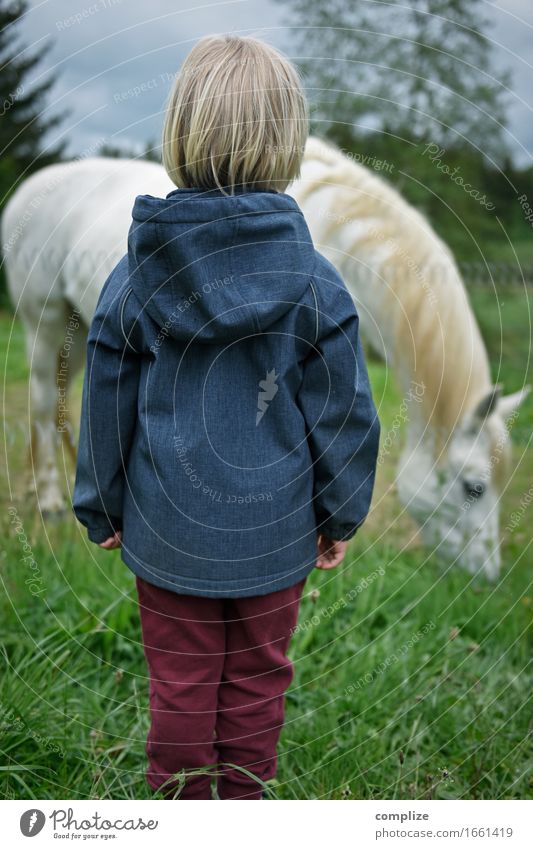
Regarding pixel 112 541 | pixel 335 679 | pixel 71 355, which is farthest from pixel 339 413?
pixel 71 355

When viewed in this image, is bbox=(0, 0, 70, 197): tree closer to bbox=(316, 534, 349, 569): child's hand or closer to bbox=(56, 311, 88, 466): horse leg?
bbox=(56, 311, 88, 466): horse leg

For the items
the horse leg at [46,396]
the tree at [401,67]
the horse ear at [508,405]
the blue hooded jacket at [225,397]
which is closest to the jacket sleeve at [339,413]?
the blue hooded jacket at [225,397]

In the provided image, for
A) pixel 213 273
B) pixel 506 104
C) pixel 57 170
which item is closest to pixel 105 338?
pixel 213 273

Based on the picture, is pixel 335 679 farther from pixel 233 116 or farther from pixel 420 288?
pixel 233 116

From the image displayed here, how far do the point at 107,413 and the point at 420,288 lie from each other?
1524 mm

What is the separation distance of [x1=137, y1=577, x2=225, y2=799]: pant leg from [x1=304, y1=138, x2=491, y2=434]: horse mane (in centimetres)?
146

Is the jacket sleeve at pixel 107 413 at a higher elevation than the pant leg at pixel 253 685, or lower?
higher

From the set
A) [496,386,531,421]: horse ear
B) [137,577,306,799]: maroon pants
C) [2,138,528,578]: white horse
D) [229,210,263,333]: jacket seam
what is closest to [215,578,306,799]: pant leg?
[137,577,306,799]: maroon pants

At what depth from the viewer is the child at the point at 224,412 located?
1.34 metres

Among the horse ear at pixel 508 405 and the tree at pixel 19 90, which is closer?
the tree at pixel 19 90

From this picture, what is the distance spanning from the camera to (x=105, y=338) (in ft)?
4.74

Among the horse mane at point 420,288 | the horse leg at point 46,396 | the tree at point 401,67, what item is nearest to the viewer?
the horse mane at point 420,288

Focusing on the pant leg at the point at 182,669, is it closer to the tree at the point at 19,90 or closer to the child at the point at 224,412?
the child at the point at 224,412
